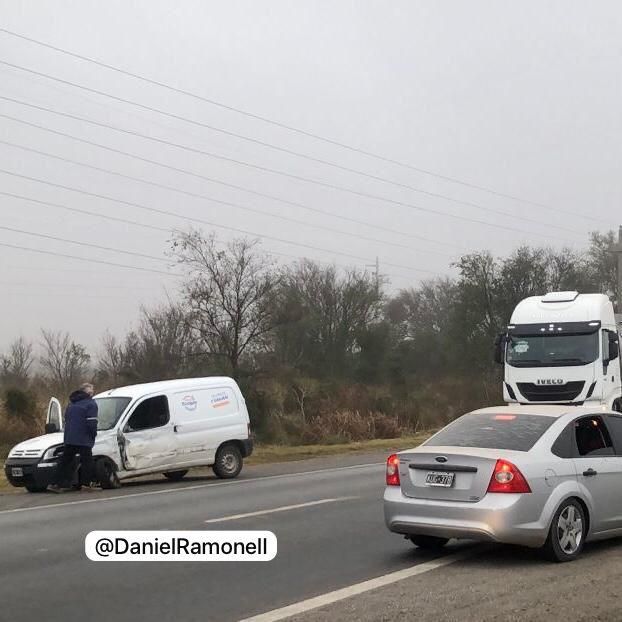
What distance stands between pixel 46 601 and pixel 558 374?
17336 millimetres

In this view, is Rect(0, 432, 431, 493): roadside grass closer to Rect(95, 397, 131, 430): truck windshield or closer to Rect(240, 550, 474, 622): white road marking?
Rect(95, 397, 131, 430): truck windshield

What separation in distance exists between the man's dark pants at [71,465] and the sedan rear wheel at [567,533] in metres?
9.71

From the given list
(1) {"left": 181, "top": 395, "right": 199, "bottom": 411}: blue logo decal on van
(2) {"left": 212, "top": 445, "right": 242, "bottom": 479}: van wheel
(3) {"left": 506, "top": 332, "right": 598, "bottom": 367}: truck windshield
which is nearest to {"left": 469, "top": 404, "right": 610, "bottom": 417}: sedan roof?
(1) {"left": 181, "top": 395, "right": 199, "bottom": 411}: blue logo decal on van

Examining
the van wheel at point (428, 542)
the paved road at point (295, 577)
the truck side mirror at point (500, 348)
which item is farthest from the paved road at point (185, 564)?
the truck side mirror at point (500, 348)

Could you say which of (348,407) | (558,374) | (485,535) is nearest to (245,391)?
(348,407)

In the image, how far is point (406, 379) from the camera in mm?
43031

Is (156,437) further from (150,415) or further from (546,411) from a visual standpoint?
(546,411)

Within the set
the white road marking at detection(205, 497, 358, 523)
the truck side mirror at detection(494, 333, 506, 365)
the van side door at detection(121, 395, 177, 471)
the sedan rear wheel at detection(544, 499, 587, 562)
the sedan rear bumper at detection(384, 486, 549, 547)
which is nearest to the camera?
the sedan rear bumper at detection(384, 486, 549, 547)

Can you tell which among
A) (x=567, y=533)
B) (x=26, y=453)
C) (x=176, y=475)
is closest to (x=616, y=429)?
(x=567, y=533)

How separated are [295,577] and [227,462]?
10.3 meters

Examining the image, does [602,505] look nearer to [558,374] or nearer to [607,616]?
[607,616]

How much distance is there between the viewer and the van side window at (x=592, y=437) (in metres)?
9.48

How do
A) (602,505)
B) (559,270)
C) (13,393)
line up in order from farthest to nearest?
(559,270), (13,393), (602,505)

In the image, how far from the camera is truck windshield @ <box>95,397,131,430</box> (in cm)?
1738
